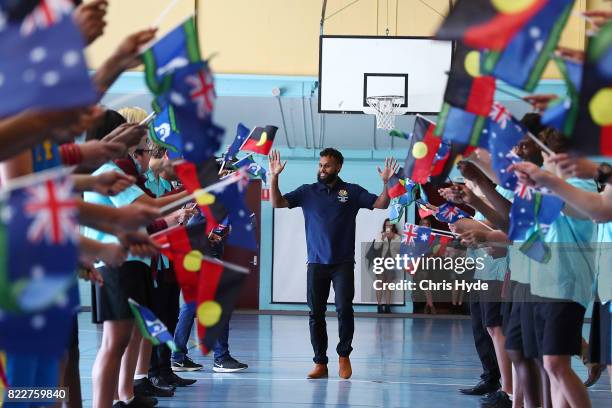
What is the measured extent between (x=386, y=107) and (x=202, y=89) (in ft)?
22.1

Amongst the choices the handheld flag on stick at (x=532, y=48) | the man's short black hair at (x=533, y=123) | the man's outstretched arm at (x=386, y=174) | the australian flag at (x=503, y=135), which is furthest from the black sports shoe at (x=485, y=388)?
the handheld flag on stick at (x=532, y=48)

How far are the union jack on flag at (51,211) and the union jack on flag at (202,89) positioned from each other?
1061 mm

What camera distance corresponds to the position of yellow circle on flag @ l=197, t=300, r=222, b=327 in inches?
114

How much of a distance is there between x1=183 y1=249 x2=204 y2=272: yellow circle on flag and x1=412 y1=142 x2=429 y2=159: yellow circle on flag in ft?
4.37

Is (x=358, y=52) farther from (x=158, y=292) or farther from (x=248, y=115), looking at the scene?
(x=158, y=292)

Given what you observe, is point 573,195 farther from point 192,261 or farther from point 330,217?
point 330,217

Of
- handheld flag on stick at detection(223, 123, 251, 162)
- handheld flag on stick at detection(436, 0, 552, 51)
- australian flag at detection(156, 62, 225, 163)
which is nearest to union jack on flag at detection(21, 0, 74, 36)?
australian flag at detection(156, 62, 225, 163)

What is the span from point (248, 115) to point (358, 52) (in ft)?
11.2

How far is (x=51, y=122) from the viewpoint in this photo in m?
1.71

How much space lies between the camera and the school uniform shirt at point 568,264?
11.8 feet

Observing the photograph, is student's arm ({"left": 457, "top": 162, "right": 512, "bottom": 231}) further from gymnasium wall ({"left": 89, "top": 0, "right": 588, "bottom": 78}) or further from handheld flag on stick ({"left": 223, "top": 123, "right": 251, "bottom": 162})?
gymnasium wall ({"left": 89, "top": 0, "right": 588, "bottom": 78})

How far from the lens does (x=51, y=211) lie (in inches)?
68.2

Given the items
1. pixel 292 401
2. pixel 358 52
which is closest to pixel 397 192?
pixel 292 401

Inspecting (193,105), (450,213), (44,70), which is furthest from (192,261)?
(450,213)
